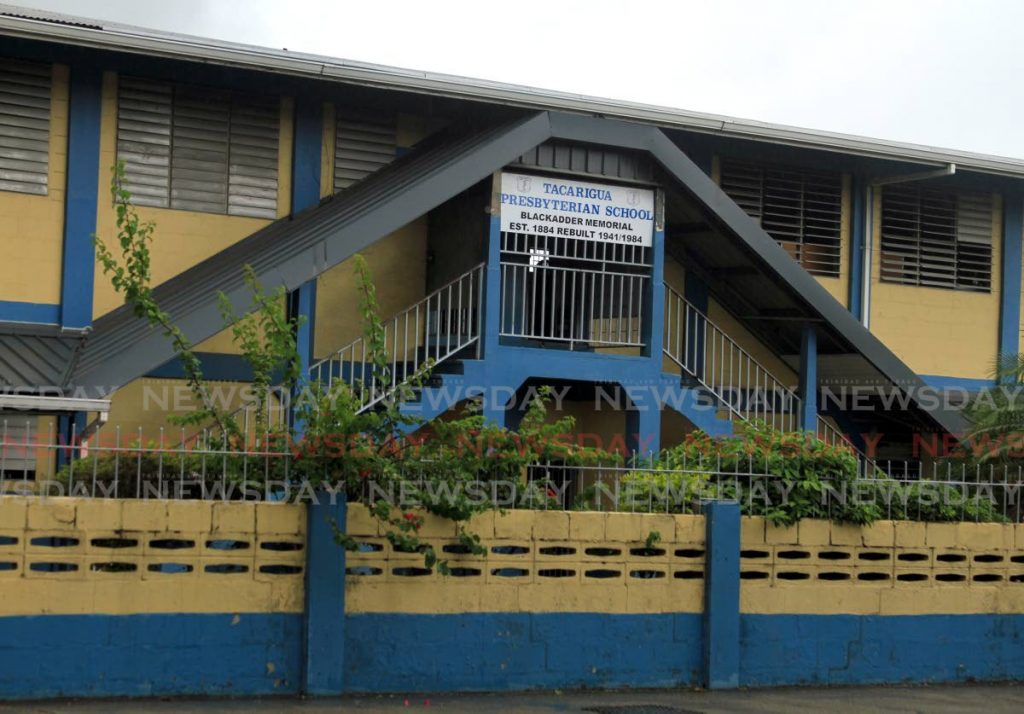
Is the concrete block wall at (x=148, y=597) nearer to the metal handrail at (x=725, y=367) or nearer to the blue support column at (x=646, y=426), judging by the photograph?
the blue support column at (x=646, y=426)

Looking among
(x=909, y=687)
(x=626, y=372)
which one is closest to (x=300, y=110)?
(x=626, y=372)

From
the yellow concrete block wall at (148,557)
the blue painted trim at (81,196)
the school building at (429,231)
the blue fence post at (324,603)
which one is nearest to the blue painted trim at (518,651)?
the blue fence post at (324,603)

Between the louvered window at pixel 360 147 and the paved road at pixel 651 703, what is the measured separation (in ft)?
25.2

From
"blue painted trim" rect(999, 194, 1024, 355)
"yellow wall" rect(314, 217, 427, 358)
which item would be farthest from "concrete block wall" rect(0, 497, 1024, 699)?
"blue painted trim" rect(999, 194, 1024, 355)

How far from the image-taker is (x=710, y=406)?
15734 mm

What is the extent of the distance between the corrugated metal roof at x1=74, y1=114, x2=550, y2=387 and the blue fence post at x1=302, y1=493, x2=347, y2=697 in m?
3.52

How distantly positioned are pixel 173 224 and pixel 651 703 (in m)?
8.11

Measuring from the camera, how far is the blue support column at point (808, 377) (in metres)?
16.5

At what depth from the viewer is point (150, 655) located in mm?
9109

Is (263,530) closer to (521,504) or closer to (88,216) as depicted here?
(521,504)

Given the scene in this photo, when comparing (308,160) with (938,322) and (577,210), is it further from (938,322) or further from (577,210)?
(938,322)

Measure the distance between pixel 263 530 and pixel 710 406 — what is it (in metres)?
7.48

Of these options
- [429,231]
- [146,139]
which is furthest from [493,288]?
[146,139]

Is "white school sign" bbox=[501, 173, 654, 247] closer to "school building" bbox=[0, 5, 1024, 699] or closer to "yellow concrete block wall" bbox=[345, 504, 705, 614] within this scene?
"school building" bbox=[0, 5, 1024, 699]
